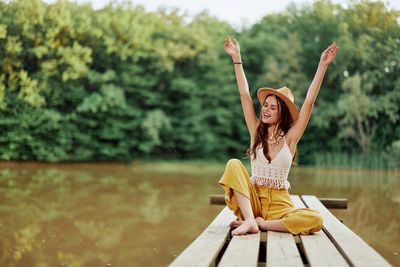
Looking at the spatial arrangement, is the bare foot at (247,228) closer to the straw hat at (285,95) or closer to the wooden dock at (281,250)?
the wooden dock at (281,250)

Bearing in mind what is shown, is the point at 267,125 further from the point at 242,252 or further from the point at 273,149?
the point at 242,252

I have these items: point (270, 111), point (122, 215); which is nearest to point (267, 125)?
point (270, 111)

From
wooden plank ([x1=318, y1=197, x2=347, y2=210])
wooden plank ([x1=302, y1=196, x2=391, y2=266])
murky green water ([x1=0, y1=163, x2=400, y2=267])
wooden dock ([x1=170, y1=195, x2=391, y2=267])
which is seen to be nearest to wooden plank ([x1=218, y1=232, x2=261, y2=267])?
wooden dock ([x1=170, y1=195, x2=391, y2=267])

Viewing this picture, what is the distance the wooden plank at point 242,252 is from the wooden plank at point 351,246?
30cm

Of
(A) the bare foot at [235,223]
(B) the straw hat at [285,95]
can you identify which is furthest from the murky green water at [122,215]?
(B) the straw hat at [285,95]

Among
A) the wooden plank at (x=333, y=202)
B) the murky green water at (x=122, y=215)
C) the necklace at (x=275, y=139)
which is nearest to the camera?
the necklace at (x=275, y=139)

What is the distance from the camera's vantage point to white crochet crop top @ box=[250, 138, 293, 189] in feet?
9.05

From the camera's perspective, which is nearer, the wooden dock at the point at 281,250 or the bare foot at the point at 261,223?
the wooden dock at the point at 281,250

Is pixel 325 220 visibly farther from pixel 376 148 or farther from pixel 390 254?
pixel 376 148

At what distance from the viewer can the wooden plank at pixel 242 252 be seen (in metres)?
1.94

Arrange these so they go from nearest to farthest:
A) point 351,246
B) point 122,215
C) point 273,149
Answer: point 351,246 → point 273,149 → point 122,215

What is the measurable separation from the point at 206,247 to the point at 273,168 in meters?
0.68

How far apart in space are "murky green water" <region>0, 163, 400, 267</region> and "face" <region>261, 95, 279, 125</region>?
1.13m

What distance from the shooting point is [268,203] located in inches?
109
